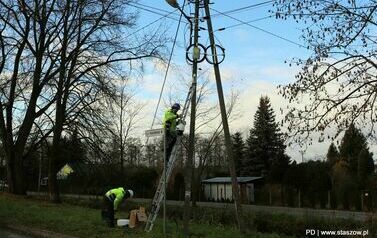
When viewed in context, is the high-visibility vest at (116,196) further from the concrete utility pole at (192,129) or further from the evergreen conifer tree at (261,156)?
the evergreen conifer tree at (261,156)

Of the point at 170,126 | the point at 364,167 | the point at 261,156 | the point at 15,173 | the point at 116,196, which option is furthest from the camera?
the point at 261,156

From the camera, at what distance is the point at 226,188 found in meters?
65.4

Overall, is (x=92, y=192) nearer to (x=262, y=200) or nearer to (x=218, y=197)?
(x=218, y=197)

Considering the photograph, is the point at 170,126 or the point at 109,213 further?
the point at 109,213

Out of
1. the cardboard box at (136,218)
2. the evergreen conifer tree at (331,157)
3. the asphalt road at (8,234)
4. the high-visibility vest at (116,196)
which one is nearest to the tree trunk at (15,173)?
the asphalt road at (8,234)

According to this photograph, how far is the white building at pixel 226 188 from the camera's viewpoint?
6109 centimetres

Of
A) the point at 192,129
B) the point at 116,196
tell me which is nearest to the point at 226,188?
the point at 116,196

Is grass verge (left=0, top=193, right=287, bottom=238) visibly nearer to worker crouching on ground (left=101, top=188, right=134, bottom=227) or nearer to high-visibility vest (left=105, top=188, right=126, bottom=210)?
worker crouching on ground (left=101, top=188, right=134, bottom=227)

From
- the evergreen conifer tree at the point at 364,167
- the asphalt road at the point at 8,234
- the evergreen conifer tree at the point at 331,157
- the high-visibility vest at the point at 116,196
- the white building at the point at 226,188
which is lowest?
the asphalt road at the point at 8,234

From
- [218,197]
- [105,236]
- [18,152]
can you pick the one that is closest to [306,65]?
[105,236]

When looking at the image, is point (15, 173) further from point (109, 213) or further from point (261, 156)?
point (261, 156)

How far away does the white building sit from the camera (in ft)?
200

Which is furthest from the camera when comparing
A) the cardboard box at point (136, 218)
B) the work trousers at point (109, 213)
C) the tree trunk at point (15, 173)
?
the tree trunk at point (15, 173)

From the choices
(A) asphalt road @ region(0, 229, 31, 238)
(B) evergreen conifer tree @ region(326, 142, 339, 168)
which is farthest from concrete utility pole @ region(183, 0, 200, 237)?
(B) evergreen conifer tree @ region(326, 142, 339, 168)
